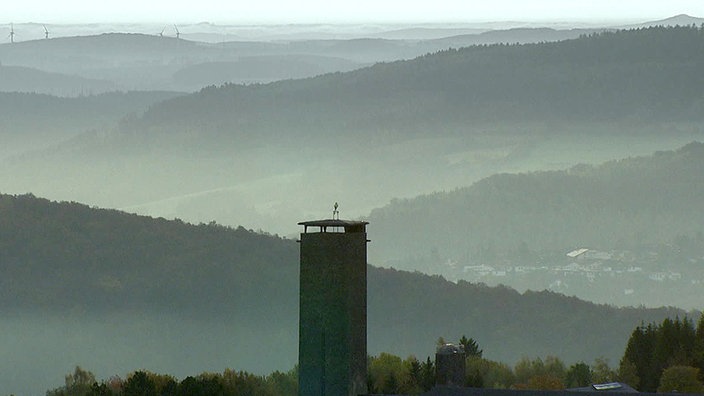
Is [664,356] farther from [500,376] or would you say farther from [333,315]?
[333,315]

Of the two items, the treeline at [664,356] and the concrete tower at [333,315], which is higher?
the treeline at [664,356]

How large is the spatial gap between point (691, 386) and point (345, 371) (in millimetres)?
66252

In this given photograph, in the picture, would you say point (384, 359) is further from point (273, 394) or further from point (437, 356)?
point (437, 356)

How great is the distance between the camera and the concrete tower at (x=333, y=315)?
68.3 meters

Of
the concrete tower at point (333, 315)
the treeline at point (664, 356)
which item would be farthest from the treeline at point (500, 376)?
the concrete tower at point (333, 315)

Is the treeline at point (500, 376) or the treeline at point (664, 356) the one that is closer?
the treeline at point (500, 376)

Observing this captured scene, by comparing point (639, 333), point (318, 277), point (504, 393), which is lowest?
point (504, 393)

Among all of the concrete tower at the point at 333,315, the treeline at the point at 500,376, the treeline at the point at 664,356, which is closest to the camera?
the concrete tower at the point at 333,315

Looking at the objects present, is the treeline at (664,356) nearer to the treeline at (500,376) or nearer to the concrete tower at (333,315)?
the treeline at (500,376)

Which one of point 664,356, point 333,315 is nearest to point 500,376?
point 664,356

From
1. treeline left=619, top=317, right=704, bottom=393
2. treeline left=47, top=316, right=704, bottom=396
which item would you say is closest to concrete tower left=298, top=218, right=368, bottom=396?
treeline left=47, top=316, right=704, bottom=396

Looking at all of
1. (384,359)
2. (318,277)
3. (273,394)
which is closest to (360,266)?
(318,277)

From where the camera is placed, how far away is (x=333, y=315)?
6931 centimetres

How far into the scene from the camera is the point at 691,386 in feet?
426
